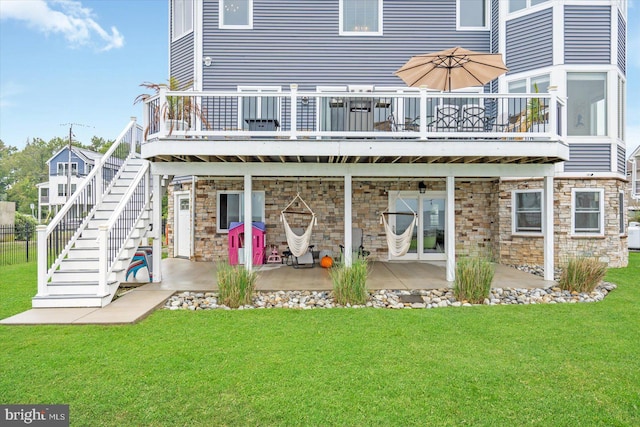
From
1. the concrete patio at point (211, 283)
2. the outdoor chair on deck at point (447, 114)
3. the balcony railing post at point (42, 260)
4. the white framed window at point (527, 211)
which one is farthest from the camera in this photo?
the white framed window at point (527, 211)

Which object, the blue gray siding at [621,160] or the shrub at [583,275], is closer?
the shrub at [583,275]

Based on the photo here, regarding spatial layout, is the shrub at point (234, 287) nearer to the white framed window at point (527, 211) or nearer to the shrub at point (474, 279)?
the shrub at point (474, 279)

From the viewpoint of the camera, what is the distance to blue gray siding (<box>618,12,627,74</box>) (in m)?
9.78

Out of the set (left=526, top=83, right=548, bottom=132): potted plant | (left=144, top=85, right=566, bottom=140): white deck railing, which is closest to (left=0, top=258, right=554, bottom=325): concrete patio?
(left=144, top=85, right=566, bottom=140): white deck railing

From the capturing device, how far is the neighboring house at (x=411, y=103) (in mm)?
9422

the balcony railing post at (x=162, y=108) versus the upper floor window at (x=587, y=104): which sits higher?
the upper floor window at (x=587, y=104)

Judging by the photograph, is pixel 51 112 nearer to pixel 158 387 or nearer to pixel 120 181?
pixel 120 181

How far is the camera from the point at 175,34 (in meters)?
11.5

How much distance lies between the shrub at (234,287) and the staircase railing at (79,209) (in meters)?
2.66

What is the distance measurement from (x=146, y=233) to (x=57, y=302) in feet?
6.90

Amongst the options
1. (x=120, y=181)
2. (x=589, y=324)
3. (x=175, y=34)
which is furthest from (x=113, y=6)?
(x=589, y=324)

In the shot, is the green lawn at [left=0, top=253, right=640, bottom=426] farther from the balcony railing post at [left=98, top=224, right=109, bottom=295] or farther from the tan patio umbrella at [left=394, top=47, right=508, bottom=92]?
the tan patio umbrella at [left=394, top=47, right=508, bottom=92]

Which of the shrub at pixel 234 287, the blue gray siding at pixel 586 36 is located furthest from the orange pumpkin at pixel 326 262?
the blue gray siding at pixel 586 36

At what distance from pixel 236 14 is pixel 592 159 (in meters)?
10.3
